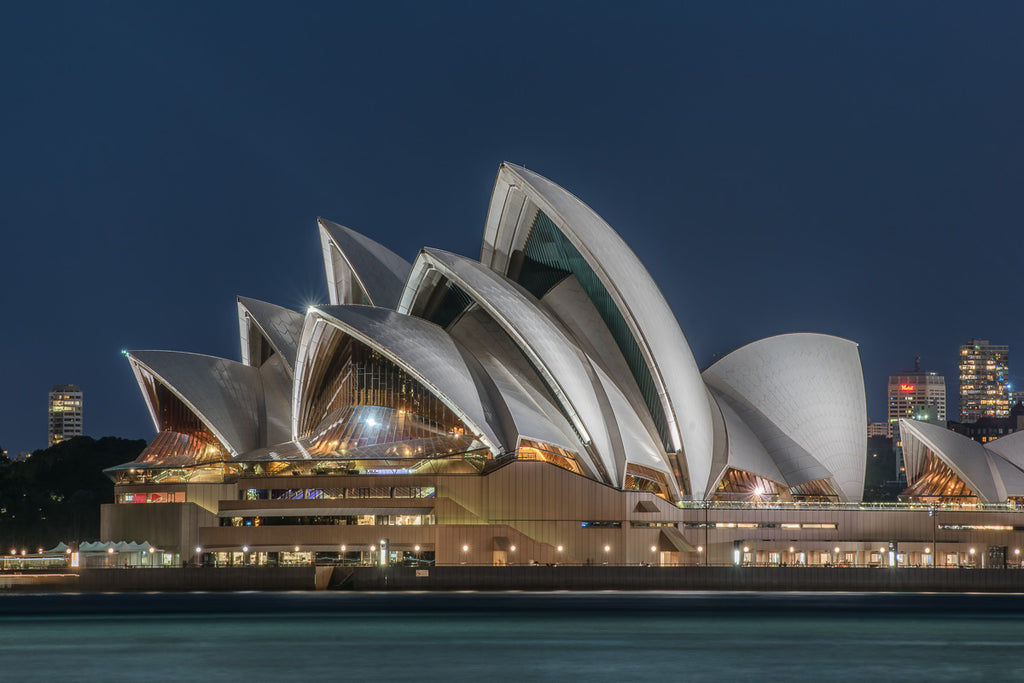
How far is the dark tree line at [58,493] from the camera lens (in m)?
99.6

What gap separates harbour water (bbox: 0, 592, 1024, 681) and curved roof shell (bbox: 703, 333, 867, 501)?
20.5 metres

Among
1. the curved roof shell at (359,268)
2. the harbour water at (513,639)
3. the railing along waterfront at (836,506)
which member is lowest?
the harbour water at (513,639)

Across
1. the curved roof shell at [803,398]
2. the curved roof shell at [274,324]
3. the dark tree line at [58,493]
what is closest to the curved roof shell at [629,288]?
the curved roof shell at [803,398]

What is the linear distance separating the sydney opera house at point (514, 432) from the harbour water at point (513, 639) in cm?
890

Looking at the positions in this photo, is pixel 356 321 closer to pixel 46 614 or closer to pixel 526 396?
pixel 526 396

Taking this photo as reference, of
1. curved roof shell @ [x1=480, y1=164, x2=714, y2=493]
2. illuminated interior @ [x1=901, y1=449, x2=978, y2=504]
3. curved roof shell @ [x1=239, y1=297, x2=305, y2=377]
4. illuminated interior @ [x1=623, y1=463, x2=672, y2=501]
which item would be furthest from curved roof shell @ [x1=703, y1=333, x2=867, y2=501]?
curved roof shell @ [x1=239, y1=297, x2=305, y2=377]

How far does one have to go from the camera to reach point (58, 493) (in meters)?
112

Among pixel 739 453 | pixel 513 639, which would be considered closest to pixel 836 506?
pixel 739 453

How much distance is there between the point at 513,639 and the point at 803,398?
44418mm

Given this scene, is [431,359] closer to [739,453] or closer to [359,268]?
[359,268]

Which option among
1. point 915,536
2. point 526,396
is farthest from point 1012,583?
point 526,396

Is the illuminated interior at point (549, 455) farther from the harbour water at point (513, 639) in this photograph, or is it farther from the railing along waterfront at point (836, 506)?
the harbour water at point (513, 639)

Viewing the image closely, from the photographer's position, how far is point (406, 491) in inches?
2768

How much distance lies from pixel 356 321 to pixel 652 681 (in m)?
41.3
